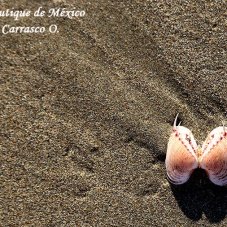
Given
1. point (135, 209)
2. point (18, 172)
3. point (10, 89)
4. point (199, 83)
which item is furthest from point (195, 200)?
point (10, 89)

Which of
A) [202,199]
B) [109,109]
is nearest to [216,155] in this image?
[202,199]

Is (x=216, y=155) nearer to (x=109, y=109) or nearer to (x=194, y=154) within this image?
(x=194, y=154)

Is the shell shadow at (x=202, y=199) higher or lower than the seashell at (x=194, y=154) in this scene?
lower

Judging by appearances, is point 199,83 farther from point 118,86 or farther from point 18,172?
point 18,172

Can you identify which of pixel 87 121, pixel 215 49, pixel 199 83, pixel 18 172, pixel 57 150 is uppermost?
pixel 215 49

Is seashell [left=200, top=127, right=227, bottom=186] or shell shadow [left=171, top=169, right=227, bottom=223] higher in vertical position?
seashell [left=200, top=127, right=227, bottom=186]
